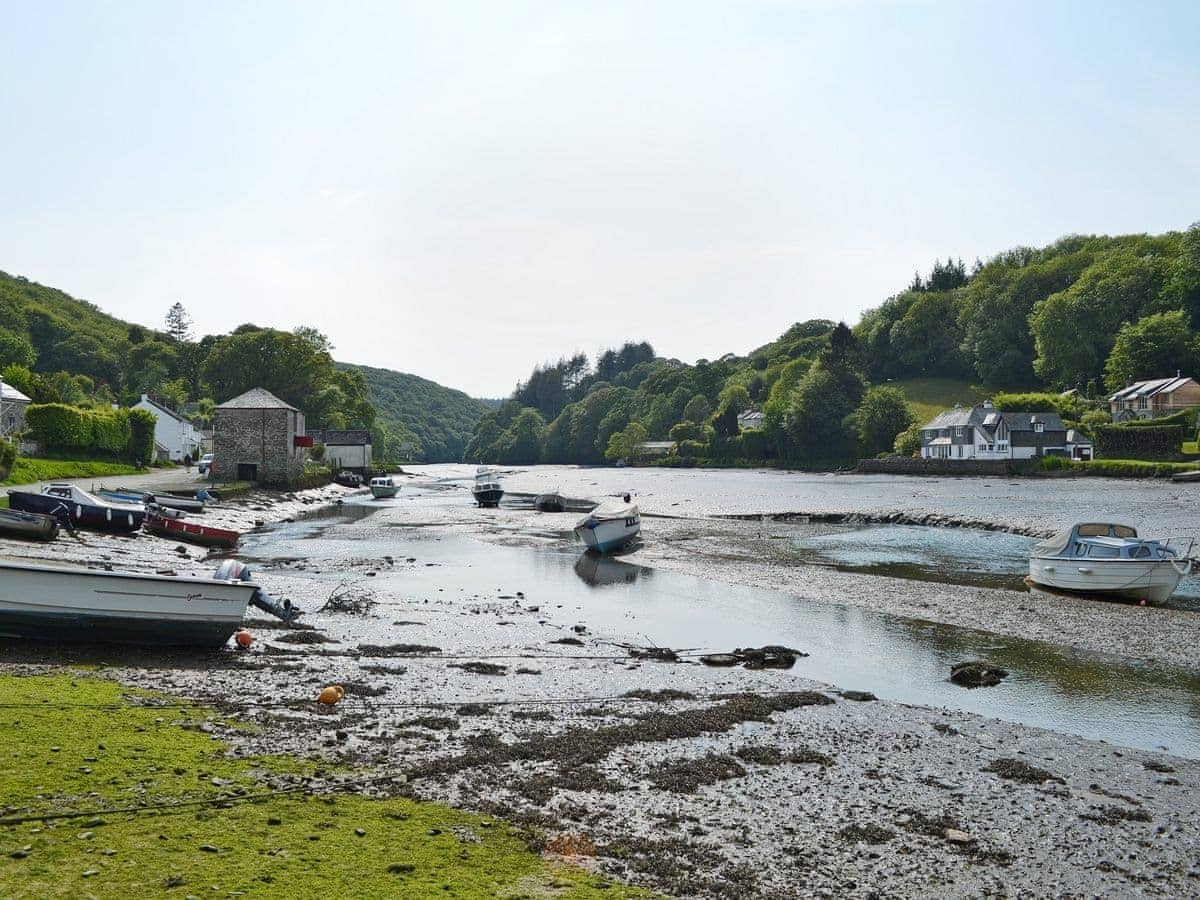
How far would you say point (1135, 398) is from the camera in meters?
110

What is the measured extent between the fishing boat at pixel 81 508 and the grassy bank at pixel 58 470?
13240mm

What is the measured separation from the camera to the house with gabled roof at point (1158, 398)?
105375mm

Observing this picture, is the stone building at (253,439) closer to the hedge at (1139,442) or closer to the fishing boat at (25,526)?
the fishing boat at (25,526)

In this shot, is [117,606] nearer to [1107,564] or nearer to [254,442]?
[1107,564]

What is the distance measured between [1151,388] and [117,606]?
398 feet

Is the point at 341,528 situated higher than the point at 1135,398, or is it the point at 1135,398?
the point at 1135,398

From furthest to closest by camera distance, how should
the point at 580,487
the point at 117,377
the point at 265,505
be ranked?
1. the point at 117,377
2. the point at 580,487
3. the point at 265,505

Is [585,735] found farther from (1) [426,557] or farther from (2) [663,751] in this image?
(1) [426,557]

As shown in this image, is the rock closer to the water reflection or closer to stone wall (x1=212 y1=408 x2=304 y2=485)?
the water reflection

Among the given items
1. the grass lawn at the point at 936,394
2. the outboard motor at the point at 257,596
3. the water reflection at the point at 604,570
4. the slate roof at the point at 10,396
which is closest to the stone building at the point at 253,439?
the slate roof at the point at 10,396

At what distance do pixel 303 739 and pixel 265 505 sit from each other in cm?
5057

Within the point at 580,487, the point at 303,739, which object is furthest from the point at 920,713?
the point at 580,487

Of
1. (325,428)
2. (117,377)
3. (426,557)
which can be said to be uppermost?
(117,377)

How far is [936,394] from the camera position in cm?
15850
